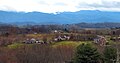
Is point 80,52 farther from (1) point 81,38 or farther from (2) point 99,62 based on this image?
(1) point 81,38

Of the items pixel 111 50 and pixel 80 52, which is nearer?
pixel 80 52

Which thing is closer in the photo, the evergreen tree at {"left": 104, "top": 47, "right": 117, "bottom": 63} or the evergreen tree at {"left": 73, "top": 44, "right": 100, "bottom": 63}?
the evergreen tree at {"left": 73, "top": 44, "right": 100, "bottom": 63}

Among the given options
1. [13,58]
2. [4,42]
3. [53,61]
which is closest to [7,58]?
[13,58]

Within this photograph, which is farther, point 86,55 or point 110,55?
point 110,55

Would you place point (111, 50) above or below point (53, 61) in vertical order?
above

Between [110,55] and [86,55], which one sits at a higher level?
[86,55]

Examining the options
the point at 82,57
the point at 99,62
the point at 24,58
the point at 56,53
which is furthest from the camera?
the point at 56,53

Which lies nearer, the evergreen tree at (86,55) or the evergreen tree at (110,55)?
the evergreen tree at (86,55)

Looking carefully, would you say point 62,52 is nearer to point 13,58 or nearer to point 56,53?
point 56,53

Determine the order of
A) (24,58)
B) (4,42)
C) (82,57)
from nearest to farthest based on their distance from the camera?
1. (82,57)
2. (24,58)
3. (4,42)
